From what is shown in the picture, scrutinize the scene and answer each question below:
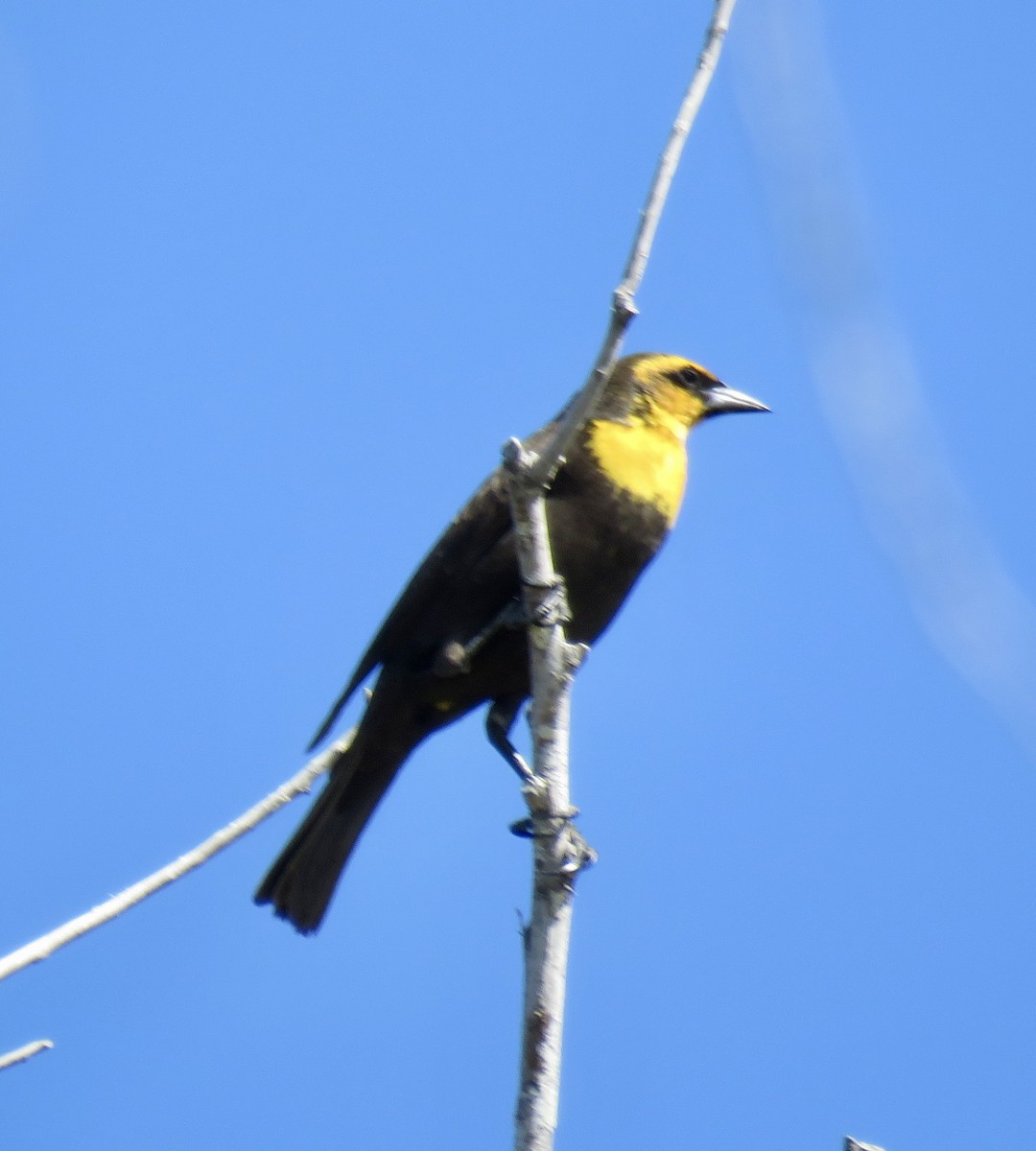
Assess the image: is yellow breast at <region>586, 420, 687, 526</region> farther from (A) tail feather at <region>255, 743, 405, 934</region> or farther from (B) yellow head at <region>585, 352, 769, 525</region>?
(A) tail feather at <region>255, 743, 405, 934</region>

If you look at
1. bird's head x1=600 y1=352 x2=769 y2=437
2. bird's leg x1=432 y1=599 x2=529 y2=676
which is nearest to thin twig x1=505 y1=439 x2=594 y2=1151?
bird's leg x1=432 y1=599 x2=529 y2=676

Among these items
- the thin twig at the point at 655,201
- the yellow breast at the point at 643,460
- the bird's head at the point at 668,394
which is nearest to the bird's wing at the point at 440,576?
the yellow breast at the point at 643,460

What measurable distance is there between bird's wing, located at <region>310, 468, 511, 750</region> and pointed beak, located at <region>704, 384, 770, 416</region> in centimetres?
125

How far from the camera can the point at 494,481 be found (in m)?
5.34

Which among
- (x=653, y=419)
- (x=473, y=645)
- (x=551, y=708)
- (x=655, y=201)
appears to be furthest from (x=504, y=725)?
(x=655, y=201)

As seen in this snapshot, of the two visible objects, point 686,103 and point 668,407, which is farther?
point 668,407

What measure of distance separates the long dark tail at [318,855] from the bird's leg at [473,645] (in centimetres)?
40

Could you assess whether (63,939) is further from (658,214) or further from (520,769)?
(520,769)

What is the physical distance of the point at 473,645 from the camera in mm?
5273

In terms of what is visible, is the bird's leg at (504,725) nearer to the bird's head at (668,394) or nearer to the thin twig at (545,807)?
the bird's head at (668,394)

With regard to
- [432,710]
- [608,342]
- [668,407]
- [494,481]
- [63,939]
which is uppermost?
[668,407]

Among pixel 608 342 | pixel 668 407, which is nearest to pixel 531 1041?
pixel 608 342

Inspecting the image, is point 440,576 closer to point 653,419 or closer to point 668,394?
point 653,419

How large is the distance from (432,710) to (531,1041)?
215 centimetres
